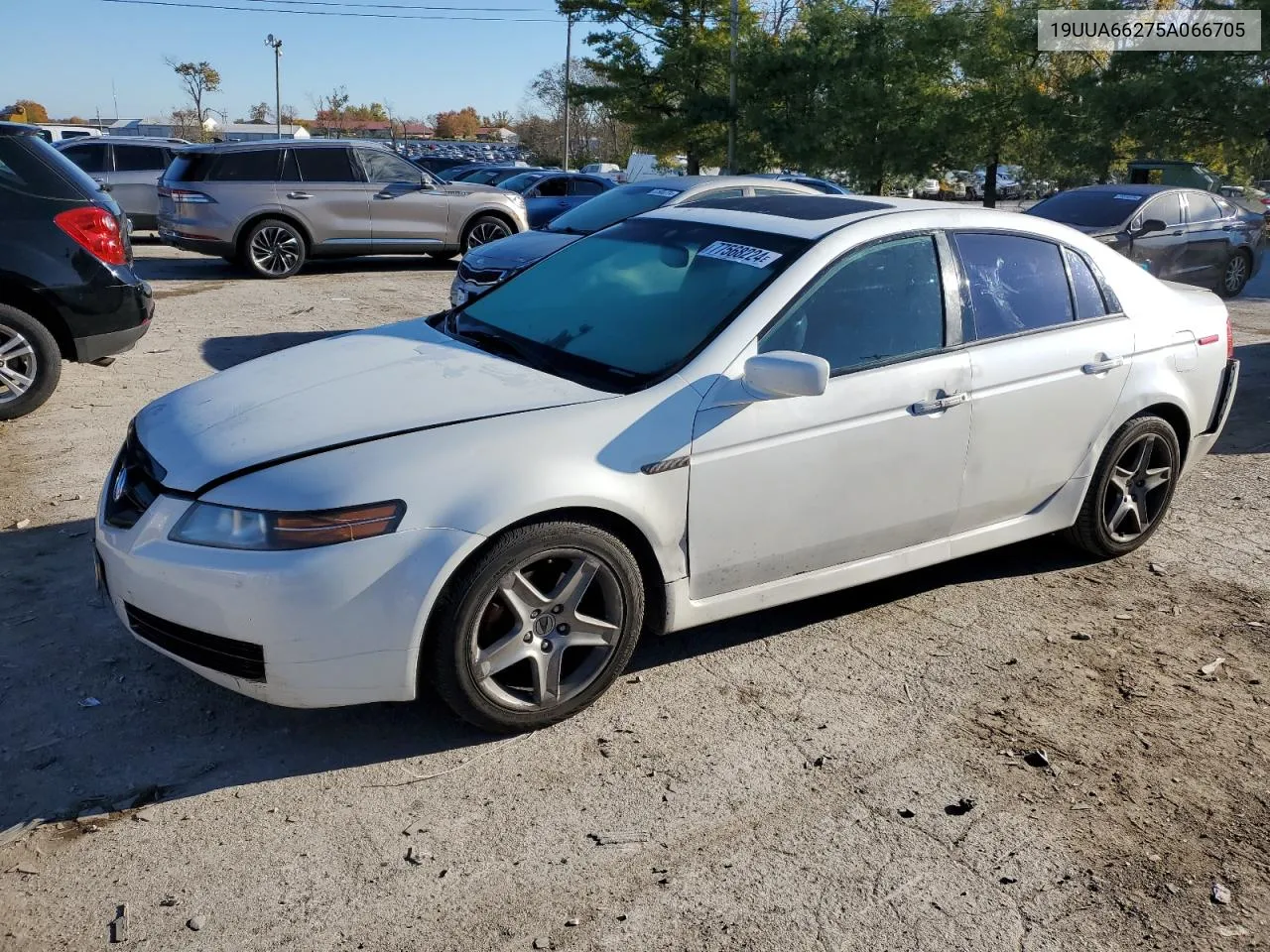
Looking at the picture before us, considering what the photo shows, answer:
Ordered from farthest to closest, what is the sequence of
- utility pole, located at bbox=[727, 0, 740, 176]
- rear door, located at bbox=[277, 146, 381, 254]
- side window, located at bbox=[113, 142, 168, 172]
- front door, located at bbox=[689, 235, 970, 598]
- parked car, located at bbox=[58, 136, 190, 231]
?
utility pole, located at bbox=[727, 0, 740, 176]
side window, located at bbox=[113, 142, 168, 172]
parked car, located at bbox=[58, 136, 190, 231]
rear door, located at bbox=[277, 146, 381, 254]
front door, located at bbox=[689, 235, 970, 598]

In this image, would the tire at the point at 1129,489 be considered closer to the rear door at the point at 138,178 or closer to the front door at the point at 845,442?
the front door at the point at 845,442

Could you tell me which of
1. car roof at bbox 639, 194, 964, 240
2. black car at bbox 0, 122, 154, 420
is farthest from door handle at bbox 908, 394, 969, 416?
black car at bbox 0, 122, 154, 420

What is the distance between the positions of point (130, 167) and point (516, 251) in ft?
35.9

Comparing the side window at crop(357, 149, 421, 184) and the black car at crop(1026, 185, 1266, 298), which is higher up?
the side window at crop(357, 149, 421, 184)

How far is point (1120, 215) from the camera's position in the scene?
41.0 ft

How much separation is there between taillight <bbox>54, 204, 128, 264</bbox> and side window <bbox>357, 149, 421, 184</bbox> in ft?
26.2

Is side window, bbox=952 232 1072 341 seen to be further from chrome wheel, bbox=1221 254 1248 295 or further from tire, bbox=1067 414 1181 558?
chrome wheel, bbox=1221 254 1248 295

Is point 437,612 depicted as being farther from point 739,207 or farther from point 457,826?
point 739,207

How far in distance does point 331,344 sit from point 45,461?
2698 millimetres

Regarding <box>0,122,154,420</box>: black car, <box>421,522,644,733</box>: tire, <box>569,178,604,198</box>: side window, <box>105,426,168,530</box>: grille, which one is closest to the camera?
<box>421,522,644,733</box>: tire

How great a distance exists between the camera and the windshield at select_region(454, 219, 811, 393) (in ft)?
12.8

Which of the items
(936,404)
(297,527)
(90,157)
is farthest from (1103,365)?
(90,157)

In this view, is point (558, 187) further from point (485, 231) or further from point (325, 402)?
point (325, 402)

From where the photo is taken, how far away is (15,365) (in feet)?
→ 22.3
